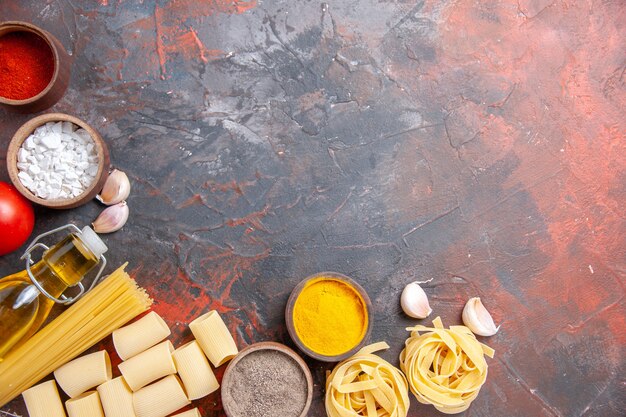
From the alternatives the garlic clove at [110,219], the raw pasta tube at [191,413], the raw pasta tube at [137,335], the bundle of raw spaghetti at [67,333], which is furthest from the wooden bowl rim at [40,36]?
the raw pasta tube at [191,413]

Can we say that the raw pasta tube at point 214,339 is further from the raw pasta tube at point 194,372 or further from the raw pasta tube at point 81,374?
the raw pasta tube at point 81,374

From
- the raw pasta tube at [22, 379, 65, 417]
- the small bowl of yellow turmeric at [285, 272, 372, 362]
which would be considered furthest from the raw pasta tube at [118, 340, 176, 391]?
the small bowl of yellow turmeric at [285, 272, 372, 362]

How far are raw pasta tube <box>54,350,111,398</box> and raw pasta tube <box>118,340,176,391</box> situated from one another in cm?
7

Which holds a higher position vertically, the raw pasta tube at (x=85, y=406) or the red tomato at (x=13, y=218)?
the red tomato at (x=13, y=218)

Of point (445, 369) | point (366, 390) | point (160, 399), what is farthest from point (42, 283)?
point (445, 369)

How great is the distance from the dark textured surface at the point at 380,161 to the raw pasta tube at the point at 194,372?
11 centimetres

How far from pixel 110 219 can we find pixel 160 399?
2.29 ft

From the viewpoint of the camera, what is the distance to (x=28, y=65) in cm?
206

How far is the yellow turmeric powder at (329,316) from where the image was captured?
204 centimetres

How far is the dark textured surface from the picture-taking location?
221 cm

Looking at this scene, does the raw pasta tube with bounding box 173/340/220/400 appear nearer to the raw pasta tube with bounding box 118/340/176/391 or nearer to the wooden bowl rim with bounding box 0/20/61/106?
the raw pasta tube with bounding box 118/340/176/391

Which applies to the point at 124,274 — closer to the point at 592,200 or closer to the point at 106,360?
the point at 106,360

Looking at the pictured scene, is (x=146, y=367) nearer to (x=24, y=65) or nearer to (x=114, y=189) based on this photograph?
(x=114, y=189)

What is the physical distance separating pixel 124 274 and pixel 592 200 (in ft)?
6.44
